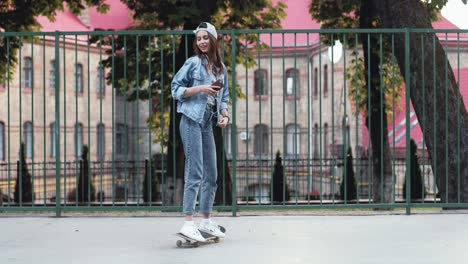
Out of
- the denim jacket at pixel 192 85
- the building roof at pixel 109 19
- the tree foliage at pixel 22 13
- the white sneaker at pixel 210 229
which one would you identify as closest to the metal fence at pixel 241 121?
the tree foliage at pixel 22 13

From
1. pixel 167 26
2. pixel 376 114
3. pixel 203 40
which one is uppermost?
pixel 167 26

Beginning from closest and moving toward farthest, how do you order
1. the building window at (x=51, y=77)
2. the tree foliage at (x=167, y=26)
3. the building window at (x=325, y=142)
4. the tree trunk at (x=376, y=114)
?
the tree foliage at (x=167, y=26) → the tree trunk at (x=376, y=114) → the building window at (x=325, y=142) → the building window at (x=51, y=77)

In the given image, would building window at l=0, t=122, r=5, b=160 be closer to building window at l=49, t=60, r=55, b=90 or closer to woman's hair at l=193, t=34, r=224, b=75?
building window at l=49, t=60, r=55, b=90

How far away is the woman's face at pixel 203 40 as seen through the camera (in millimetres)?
Result: 6949

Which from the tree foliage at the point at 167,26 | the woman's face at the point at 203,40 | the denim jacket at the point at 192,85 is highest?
the tree foliage at the point at 167,26

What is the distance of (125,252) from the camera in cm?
667

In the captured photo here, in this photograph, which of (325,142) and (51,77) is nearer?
(325,142)

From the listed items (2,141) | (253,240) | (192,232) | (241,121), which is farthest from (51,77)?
(192,232)

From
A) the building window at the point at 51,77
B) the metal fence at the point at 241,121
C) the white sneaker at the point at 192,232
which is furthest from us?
the building window at the point at 51,77

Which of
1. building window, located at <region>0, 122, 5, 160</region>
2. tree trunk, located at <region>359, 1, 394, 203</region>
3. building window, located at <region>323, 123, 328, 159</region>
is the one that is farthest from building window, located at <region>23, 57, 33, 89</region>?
tree trunk, located at <region>359, 1, 394, 203</region>

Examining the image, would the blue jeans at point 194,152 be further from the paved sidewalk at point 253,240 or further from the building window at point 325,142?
the building window at point 325,142

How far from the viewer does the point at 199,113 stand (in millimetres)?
6953

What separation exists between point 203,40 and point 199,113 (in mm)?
589

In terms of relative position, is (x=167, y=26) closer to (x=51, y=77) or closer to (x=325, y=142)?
(x=325, y=142)
